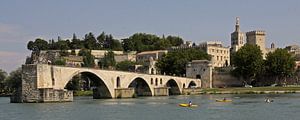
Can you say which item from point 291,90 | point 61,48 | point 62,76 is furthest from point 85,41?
point 62,76

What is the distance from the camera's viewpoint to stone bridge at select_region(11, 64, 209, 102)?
205ft

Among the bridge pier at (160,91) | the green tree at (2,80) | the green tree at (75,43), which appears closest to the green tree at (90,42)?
the green tree at (75,43)

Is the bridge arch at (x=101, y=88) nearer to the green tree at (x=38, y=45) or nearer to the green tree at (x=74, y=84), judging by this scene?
the green tree at (x=74, y=84)

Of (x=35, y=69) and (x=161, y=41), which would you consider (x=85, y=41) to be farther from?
(x=35, y=69)

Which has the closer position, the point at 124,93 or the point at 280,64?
the point at 124,93

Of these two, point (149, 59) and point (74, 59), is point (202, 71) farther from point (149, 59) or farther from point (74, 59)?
point (74, 59)

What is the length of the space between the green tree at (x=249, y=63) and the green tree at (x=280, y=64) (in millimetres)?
1662

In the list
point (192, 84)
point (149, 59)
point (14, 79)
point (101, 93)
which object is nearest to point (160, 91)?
point (192, 84)

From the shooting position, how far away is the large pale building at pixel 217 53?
144000 millimetres

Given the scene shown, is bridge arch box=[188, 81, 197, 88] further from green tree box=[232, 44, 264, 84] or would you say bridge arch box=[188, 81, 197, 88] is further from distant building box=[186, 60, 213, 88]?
green tree box=[232, 44, 264, 84]

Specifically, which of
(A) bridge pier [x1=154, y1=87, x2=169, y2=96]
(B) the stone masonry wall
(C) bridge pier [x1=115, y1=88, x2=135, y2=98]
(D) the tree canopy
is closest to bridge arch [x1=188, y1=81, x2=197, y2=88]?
(A) bridge pier [x1=154, y1=87, x2=169, y2=96]

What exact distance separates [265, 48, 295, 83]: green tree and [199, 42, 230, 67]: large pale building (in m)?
24.9

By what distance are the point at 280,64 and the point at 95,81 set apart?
49323 millimetres

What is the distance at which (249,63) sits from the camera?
11869cm
